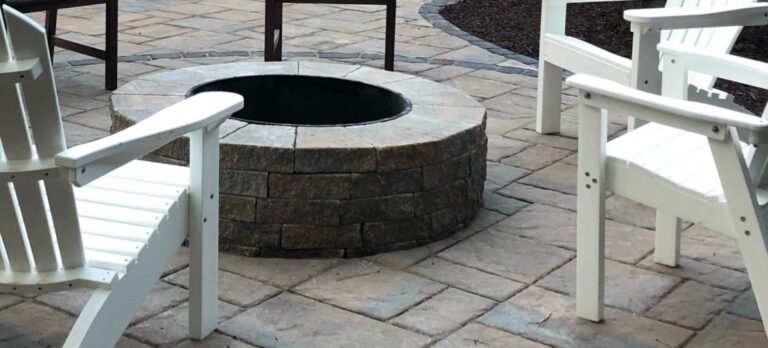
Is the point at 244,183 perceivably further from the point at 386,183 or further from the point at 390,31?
the point at 390,31

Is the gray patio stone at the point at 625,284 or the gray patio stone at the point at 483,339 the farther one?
the gray patio stone at the point at 625,284

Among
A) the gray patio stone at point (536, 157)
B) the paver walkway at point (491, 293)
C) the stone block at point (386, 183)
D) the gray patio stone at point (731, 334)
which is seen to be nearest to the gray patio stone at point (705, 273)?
the paver walkway at point (491, 293)

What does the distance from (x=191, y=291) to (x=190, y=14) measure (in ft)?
15.1

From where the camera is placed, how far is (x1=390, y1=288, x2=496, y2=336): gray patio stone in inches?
115

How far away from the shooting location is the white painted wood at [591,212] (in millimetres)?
2842

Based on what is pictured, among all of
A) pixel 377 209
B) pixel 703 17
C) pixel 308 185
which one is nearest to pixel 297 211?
pixel 308 185

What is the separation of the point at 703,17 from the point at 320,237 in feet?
4.58

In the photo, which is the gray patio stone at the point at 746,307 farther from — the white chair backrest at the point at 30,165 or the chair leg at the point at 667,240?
the white chair backrest at the point at 30,165

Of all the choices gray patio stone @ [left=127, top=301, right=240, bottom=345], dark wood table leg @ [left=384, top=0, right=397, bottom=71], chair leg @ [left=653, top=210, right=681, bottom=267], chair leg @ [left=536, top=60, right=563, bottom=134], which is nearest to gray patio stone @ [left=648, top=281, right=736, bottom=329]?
chair leg @ [left=653, top=210, right=681, bottom=267]

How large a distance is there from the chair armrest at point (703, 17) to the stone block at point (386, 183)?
35.2 inches

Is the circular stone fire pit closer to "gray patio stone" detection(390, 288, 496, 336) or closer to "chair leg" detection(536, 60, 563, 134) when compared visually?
"gray patio stone" detection(390, 288, 496, 336)

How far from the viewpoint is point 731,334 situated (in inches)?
115

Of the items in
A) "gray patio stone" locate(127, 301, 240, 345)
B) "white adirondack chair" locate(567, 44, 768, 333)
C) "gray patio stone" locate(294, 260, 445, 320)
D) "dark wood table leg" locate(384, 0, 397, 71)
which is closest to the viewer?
"white adirondack chair" locate(567, 44, 768, 333)

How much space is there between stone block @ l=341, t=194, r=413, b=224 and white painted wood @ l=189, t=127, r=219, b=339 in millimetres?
639
